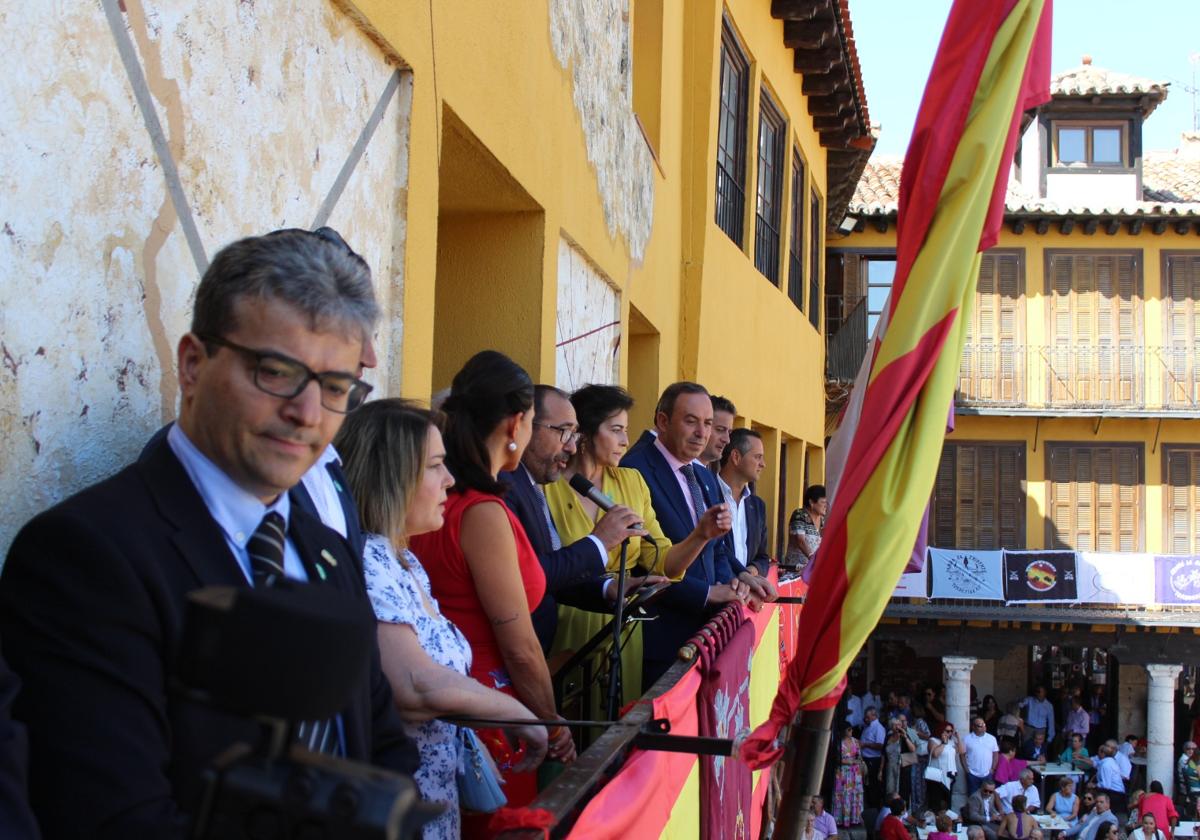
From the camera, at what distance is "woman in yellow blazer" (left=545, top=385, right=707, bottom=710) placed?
15.3 feet

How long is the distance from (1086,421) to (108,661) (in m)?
26.8

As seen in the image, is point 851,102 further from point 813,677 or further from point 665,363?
point 813,677

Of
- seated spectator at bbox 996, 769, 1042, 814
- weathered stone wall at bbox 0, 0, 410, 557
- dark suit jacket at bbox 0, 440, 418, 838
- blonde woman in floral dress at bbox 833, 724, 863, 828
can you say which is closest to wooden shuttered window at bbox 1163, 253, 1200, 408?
seated spectator at bbox 996, 769, 1042, 814

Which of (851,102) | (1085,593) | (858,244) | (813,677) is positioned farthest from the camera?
(858,244)

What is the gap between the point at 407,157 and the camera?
4371mm

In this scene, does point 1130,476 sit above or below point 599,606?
above

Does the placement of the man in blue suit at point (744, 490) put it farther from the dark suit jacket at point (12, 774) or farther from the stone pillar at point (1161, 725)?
the stone pillar at point (1161, 725)

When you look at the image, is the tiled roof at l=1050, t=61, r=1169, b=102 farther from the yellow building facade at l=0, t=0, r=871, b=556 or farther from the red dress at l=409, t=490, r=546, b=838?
the red dress at l=409, t=490, r=546, b=838

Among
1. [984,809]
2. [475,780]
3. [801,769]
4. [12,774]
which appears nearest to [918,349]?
[801,769]

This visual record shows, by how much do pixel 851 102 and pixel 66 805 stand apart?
1607 centimetres

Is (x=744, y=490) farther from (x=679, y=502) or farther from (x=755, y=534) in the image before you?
(x=679, y=502)

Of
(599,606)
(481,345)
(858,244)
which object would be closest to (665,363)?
(481,345)

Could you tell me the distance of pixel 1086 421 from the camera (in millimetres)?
26344

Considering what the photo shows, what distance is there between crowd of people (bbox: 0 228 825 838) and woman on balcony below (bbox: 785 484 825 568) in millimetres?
7795
